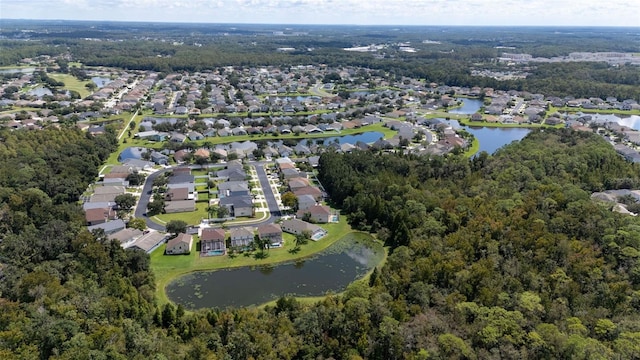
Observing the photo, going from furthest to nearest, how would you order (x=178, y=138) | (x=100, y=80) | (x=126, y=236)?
(x=100, y=80) → (x=178, y=138) → (x=126, y=236)

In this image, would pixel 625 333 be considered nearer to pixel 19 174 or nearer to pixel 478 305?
pixel 478 305

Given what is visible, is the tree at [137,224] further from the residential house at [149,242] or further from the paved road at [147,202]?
the paved road at [147,202]

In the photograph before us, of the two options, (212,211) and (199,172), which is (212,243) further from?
(199,172)

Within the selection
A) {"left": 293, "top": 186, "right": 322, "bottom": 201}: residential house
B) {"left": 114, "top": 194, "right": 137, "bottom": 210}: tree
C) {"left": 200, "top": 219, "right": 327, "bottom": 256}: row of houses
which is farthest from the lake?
{"left": 114, "top": 194, "right": 137, "bottom": 210}: tree

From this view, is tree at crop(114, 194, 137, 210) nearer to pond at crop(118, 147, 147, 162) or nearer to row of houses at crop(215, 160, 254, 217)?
row of houses at crop(215, 160, 254, 217)

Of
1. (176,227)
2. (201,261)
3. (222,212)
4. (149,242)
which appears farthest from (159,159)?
(201,261)
